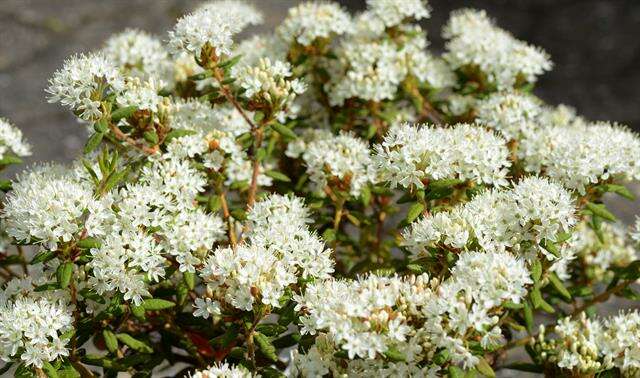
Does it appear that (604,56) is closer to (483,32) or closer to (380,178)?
(483,32)

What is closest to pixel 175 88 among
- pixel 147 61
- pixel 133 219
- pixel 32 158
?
pixel 147 61

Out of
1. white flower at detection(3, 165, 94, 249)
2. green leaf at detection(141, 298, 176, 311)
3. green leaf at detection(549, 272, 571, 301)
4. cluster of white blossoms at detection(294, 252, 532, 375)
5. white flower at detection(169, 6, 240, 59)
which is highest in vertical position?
white flower at detection(169, 6, 240, 59)

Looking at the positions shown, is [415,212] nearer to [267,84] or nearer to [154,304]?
[267,84]

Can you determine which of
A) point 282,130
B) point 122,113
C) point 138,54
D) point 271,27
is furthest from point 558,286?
point 271,27

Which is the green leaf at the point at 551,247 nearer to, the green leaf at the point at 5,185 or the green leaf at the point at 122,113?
the green leaf at the point at 122,113

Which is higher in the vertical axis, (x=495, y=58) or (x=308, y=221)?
(x=495, y=58)

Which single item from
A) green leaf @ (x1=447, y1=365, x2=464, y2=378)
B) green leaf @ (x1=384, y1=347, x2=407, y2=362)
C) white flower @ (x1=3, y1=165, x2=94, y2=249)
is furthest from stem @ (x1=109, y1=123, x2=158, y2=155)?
green leaf @ (x1=447, y1=365, x2=464, y2=378)

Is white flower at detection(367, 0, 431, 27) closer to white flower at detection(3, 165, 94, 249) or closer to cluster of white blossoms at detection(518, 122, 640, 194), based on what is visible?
cluster of white blossoms at detection(518, 122, 640, 194)
